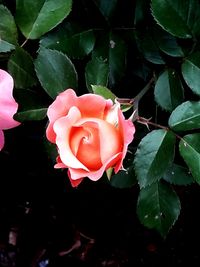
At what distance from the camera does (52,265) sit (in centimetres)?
131

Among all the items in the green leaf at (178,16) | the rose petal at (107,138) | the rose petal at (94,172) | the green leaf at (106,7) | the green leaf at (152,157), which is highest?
the green leaf at (178,16)

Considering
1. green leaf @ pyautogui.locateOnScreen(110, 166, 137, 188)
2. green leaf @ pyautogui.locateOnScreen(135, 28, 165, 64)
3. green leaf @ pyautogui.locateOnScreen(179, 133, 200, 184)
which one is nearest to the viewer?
green leaf @ pyautogui.locateOnScreen(179, 133, 200, 184)

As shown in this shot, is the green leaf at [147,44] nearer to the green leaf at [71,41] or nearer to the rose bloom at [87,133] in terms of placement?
the green leaf at [71,41]

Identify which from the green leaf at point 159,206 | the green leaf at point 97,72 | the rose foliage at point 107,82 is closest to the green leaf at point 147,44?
the rose foliage at point 107,82

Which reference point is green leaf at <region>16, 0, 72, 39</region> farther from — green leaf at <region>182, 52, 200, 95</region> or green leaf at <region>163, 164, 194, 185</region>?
green leaf at <region>163, 164, 194, 185</region>

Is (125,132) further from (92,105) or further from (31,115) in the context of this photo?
(31,115)

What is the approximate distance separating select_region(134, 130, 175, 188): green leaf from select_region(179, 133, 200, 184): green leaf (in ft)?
0.06

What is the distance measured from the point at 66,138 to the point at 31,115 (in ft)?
0.60

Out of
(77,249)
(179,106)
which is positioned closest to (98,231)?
(77,249)

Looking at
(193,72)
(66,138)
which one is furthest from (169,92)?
(66,138)

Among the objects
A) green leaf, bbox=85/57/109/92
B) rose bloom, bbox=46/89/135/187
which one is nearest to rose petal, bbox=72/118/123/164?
rose bloom, bbox=46/89/135/187

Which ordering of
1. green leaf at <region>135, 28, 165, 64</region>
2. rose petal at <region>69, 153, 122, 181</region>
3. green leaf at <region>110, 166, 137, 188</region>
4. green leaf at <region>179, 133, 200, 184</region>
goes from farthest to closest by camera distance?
1. green leaf at <region>110, 166, 137, 188</region>
2. green leaf at <region>135, 28, 165, 64</region>
3. green leaf at <region>179, 133, 200, 184</region>
4. rose petal at <region>69, 153, 122, 181</region>

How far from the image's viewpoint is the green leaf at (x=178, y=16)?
27.5 inches

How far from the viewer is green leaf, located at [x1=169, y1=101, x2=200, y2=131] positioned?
0.71 m
